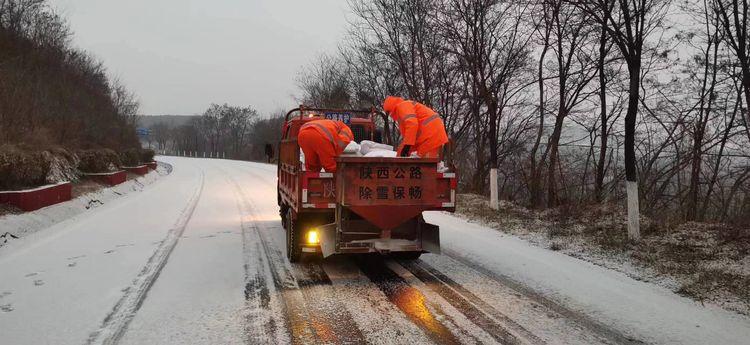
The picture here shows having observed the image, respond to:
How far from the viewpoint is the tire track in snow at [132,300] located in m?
4.19

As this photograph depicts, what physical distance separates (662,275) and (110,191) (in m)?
16.7

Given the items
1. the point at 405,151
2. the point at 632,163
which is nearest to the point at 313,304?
the point at 405,151

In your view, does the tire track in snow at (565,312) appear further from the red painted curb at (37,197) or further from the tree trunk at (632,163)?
the red painted curb at (37,197)

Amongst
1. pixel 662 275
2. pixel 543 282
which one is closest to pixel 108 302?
pixel 543 282

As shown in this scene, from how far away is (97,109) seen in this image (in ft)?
103

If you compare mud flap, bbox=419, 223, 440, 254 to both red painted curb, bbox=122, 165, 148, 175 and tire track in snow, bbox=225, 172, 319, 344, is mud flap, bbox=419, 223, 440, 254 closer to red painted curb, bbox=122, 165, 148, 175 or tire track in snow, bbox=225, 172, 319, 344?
tire track in snow, bbox=225, 172, 319, 344

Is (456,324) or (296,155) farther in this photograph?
(296,155)

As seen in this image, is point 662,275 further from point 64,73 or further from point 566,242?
point 64,73

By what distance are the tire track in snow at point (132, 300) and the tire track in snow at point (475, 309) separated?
3205 millimetres

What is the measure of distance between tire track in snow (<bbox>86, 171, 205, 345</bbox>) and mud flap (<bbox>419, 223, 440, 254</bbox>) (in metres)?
3.37

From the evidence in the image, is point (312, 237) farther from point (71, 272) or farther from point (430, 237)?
point (71, 272)

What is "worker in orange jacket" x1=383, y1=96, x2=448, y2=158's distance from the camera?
6312 mm

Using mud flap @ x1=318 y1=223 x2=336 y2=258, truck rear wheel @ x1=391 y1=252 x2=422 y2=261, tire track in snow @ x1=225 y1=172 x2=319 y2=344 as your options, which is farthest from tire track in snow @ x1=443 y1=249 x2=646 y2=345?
tire track in snow @ x1=225 y1=172 x2=319 y2=344

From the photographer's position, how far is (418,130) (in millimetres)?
6387
